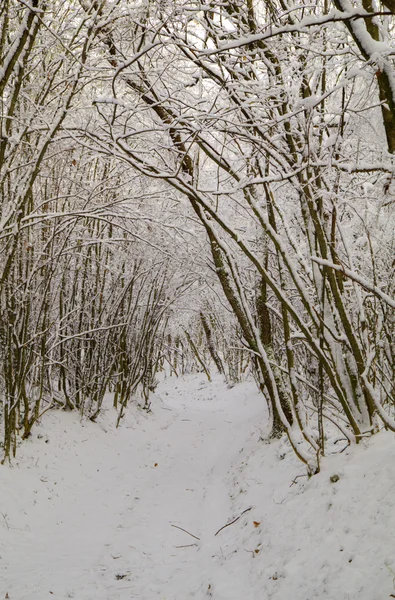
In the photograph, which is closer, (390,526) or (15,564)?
(390,526)

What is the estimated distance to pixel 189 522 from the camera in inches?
179

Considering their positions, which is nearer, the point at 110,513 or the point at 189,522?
the point at 189,522

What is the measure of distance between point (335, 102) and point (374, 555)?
3.95 meters

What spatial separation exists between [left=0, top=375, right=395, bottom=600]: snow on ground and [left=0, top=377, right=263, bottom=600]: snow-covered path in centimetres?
2

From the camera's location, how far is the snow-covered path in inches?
129

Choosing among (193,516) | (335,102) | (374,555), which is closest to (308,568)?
(374,555)

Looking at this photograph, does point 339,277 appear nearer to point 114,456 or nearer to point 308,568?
point 308,568

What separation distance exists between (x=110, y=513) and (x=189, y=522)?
106 centimetres

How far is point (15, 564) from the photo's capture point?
3443mm

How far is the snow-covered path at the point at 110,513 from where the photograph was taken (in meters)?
3.27

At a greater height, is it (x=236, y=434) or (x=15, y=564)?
(x=15, y=564)

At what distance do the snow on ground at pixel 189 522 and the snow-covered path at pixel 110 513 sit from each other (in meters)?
0.02

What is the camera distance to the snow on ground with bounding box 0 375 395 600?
241 centimetres

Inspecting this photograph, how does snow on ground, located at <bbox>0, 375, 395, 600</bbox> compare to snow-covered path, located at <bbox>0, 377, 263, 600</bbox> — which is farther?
snow-covered path, located at <bbox>0, 377, 263, 600</bbox>
